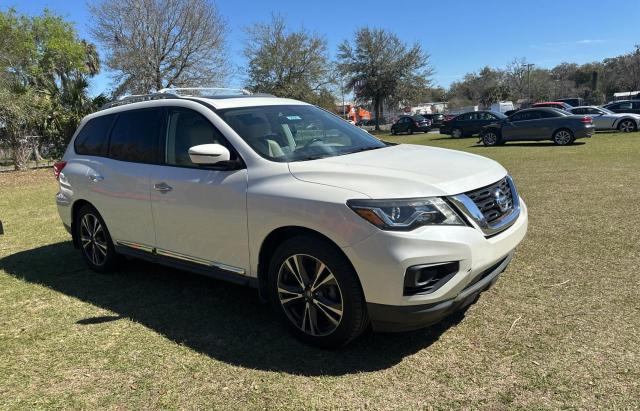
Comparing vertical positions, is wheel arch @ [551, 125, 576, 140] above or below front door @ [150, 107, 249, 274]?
below

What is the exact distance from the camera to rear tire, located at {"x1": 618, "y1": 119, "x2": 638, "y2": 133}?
954 inches

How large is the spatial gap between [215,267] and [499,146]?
19139 millimetres

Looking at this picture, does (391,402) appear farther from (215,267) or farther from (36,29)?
(36,29)

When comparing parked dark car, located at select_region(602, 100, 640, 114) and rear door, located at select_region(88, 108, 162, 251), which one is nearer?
rear door, located at select_region(88, 108, 162, 251)

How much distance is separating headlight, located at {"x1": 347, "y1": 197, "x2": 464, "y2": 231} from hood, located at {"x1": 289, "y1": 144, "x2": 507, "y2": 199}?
0.05m

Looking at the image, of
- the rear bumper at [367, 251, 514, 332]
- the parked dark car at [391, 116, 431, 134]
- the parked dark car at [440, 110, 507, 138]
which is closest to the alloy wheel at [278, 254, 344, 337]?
the rear bumper at [367, 251, 514, 332]

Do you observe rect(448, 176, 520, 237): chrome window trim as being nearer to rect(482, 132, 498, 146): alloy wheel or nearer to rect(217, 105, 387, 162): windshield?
rect(217, 105, 387, 162): windshield

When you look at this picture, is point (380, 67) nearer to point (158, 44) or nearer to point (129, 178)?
point (158, 44)

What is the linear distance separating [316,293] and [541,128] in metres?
19.1

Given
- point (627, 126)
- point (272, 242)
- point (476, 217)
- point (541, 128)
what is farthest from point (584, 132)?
point (272, 242)

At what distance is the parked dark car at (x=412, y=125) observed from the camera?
38.8m

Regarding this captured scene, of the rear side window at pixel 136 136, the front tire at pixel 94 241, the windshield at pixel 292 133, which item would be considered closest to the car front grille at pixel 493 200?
the windshield at pixel 292 133

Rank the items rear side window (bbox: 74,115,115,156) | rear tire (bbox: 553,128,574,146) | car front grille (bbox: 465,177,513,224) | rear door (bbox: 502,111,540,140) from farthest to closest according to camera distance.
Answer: rear door (bbox: 502,111,540,140)
rear tire (bbox: 553,128,574,146)
rear side window (bbox: 74,115,115,156)
car front grille (bbox: 465,177,513,224)

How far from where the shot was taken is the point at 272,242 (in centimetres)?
363
